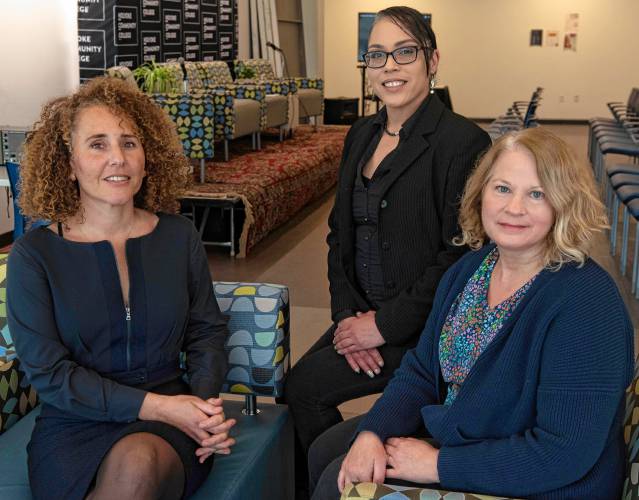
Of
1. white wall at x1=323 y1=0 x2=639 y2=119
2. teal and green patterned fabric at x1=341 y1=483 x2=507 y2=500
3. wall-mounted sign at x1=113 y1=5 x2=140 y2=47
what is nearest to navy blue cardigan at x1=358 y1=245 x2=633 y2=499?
teal and green patterned fabric at x1=341 y1=483 x2=507 y2=500

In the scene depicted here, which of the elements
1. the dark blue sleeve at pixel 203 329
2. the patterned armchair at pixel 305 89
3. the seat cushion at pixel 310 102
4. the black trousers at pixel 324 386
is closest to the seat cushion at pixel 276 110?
the patterned armchair at pixel 305 89

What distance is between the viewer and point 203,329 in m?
2.22

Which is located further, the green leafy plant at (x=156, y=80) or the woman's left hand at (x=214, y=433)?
the green leafy plant at (x=156, y=80)

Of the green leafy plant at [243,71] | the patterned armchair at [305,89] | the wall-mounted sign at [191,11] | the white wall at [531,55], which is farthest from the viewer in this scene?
the white wall at [531,55]

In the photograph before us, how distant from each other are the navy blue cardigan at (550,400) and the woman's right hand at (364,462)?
0.45ft

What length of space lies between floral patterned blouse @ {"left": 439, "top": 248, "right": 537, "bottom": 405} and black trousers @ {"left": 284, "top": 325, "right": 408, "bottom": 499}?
1.73ft

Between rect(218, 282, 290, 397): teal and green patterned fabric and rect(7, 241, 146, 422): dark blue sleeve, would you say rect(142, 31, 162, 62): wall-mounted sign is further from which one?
rect(7, 241, 146, 422): dark blue sleeve

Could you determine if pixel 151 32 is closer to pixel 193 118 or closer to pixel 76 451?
pixel 193 118

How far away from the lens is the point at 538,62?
55.9ft

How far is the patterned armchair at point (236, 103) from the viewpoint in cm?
693

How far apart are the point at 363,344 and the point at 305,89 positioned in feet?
29.7

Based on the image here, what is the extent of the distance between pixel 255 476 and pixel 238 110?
584cm

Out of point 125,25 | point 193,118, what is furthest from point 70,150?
point 125,25

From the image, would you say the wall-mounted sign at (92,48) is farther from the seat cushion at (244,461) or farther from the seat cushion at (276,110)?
the seat cushion at (244,461)
